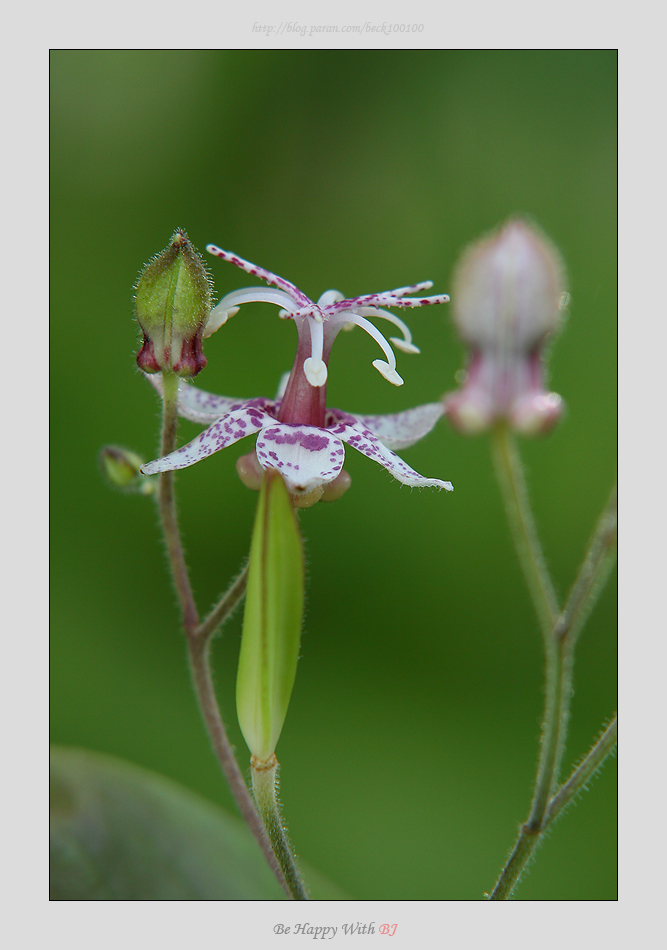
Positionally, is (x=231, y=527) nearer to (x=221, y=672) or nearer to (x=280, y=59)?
(x=221, y=672)

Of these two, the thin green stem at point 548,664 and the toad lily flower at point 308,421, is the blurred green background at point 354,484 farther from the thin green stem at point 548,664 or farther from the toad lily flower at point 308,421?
the thin green stem at point 548,664

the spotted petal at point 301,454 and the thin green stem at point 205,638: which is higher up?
the spotted petal at point 301,454

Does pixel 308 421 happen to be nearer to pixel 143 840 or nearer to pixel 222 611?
pixel 222 611

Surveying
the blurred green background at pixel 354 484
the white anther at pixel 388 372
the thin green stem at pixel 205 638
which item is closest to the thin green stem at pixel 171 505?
the thin green stem at pixel 205 638

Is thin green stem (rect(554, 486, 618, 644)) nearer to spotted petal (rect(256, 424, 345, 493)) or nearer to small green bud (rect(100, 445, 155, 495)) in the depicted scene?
spotted petal (rect(256, 424, 345, 493))

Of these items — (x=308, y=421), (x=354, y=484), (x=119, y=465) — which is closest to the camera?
(x=308, y=421)

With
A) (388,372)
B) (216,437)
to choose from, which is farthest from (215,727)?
(388,372)
